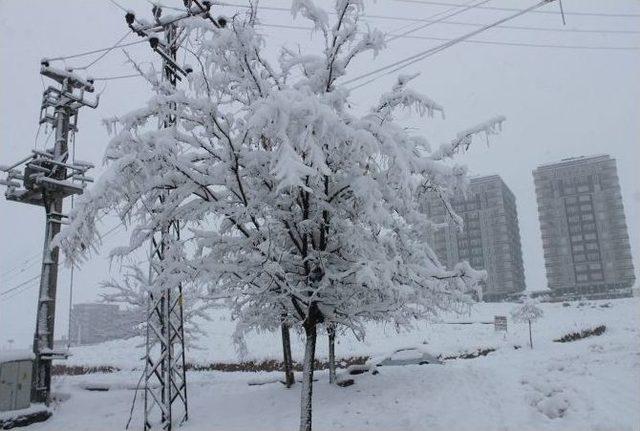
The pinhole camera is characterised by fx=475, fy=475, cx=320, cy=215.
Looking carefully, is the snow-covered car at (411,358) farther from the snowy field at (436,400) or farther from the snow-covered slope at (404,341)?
the snow-covered slope at (404,341)

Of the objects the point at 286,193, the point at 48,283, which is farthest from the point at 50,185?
the point at 286,193

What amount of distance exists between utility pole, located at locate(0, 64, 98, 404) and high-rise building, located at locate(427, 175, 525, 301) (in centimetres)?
8809

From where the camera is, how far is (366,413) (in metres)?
10.2

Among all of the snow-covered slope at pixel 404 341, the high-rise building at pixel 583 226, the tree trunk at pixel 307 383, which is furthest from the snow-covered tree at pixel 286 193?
the high-rise building at pixel 583 226

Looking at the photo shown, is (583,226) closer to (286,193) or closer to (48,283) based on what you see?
(48,283)

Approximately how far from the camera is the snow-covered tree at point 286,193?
5133mm

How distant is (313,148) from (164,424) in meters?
8.61

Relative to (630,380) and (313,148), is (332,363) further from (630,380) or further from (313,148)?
(313,148)

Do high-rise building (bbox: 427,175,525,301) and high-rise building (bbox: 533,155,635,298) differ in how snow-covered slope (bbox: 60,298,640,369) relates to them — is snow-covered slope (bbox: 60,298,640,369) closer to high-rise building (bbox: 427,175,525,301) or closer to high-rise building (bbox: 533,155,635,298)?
high-rise building (bbox: 427,175,525,301)

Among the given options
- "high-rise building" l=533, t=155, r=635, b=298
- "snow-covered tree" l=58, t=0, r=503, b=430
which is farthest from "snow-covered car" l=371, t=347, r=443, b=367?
"high-rise building" l=533, t=155, r=635, b=298

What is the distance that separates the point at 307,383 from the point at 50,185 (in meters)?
11.0

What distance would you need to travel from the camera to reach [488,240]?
329 ft

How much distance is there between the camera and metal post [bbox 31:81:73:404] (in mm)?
13148

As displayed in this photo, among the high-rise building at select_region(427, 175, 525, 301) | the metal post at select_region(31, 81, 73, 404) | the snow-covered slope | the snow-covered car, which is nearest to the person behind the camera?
the metal post at select_region(31, 81, 73, 404)
